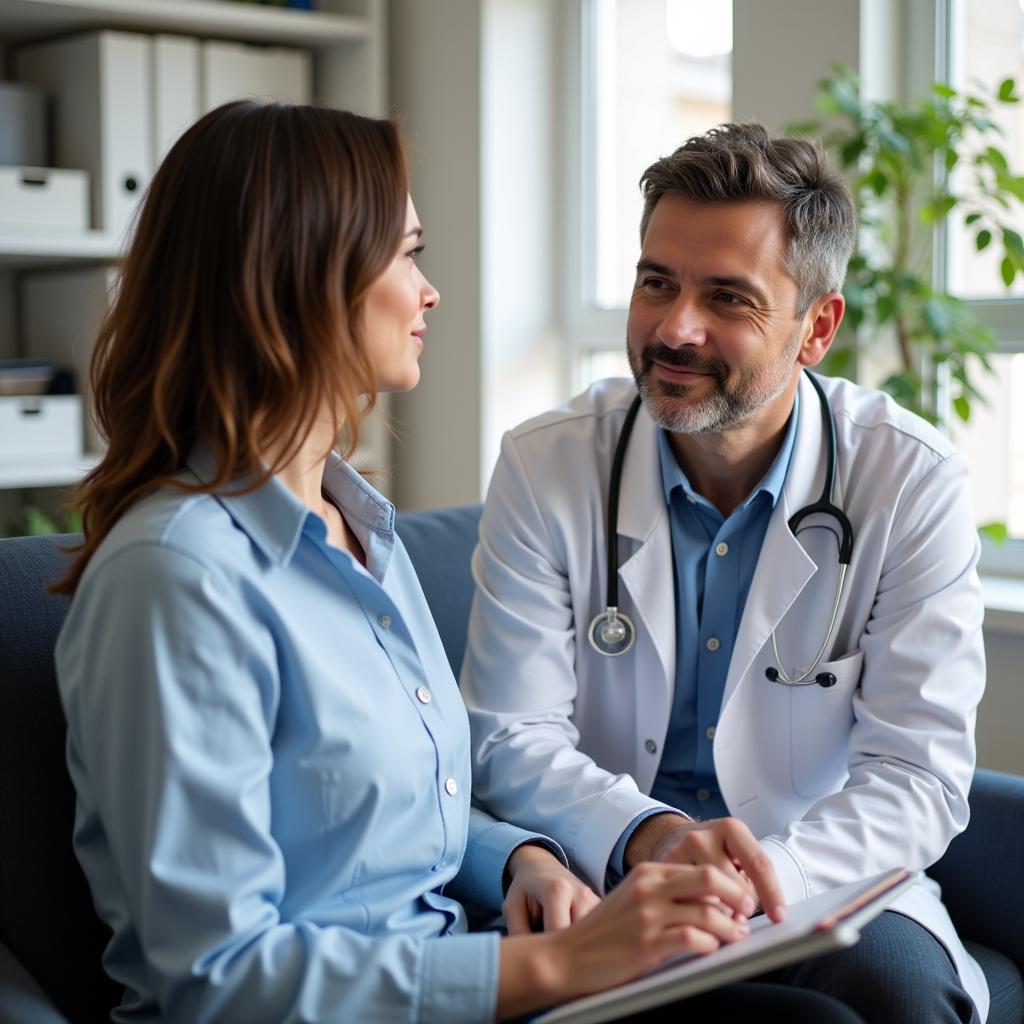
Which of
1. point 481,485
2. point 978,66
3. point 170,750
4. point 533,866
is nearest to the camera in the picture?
point 170,750

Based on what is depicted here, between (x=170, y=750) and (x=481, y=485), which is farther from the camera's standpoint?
(x=481, y=485)

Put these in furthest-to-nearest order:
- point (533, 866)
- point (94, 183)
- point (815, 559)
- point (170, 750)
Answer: point (94, 183) < point (815, 559) < point (533, 866) < point (170, 750)

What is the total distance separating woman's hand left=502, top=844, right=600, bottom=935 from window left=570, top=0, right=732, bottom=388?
79.3 inches

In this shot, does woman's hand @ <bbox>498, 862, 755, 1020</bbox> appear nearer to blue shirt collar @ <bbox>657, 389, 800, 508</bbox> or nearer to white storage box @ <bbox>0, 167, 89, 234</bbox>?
blue shirt collar @ <bbox>657, 389, 800, 508</bbox>

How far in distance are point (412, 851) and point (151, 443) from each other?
0.44 metres

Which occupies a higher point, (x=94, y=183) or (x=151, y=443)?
(x=94, y=183)

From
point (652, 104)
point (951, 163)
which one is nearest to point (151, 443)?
point (951, 163)

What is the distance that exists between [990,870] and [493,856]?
0.68 metres

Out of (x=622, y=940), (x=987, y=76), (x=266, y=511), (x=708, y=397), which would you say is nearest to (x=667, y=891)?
(x=622, y=940)

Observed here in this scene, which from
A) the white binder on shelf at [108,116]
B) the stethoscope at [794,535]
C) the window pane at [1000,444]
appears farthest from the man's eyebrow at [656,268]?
the white binder on shelf at [108,116]

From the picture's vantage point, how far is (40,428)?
2834mm

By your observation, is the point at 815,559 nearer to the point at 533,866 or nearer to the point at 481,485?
the point at 533,866

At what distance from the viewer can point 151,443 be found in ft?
3.76

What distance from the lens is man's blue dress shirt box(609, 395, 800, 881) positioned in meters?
1.70
